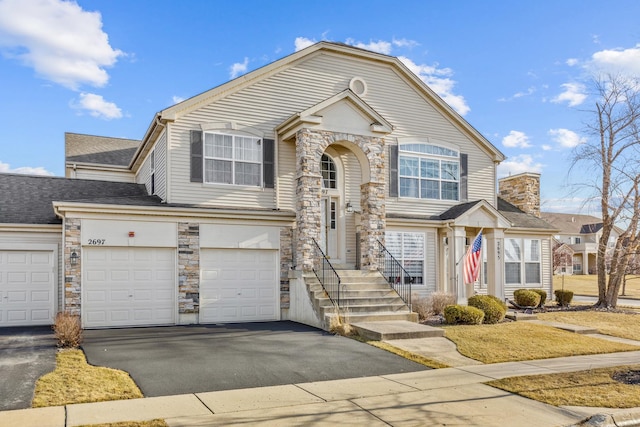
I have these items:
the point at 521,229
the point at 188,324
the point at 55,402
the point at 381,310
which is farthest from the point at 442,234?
the point at 55,402

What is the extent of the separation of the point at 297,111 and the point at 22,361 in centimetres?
1094

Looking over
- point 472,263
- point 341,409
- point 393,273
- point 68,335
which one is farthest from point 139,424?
point 393,273

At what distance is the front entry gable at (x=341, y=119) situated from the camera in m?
15.9

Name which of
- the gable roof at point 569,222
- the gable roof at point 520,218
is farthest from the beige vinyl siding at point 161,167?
the gable roof at point 569,222

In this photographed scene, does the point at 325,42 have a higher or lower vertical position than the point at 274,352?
higher

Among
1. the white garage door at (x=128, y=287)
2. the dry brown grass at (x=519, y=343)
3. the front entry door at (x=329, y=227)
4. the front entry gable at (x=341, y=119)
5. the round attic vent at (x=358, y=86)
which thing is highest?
the round attic vent at (x=358, y=86)

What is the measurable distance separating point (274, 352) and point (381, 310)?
448 centimetres

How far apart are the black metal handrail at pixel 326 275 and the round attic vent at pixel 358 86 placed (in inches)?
238

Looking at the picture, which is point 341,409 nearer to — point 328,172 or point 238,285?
point 238,285

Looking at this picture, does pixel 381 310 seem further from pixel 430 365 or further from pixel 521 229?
pixel 521 229

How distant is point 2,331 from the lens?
1389 cm

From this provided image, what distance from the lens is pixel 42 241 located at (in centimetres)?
1552

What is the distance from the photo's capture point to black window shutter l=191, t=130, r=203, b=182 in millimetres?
15867

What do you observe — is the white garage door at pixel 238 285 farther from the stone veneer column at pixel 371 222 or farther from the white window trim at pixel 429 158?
the white window trim at pixel 429 158
